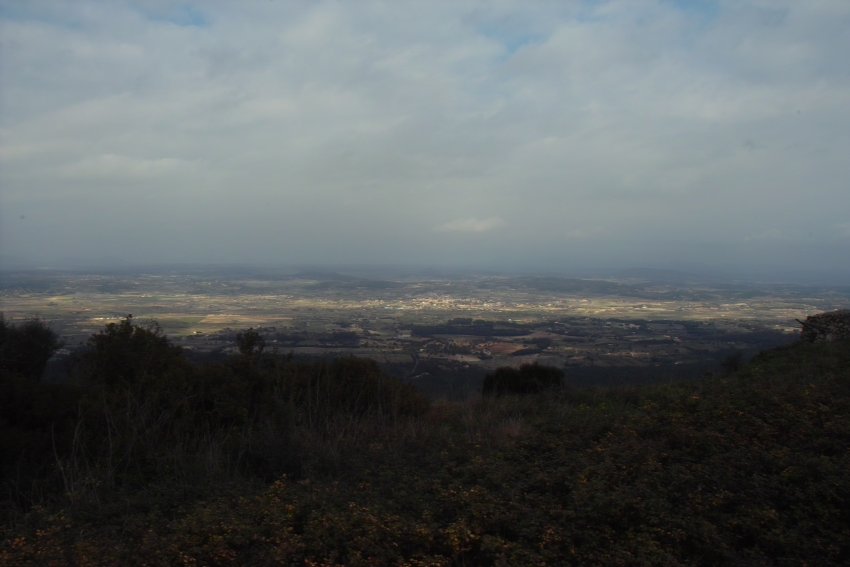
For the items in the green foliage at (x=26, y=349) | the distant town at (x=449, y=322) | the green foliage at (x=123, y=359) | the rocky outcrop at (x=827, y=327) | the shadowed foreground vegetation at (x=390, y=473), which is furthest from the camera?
the distant town at (x=449, y=322)

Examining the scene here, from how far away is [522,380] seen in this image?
12172mm

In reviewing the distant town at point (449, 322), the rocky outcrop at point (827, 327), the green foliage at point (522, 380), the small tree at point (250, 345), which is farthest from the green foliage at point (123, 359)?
the rocky outcrop at point (827, 327)

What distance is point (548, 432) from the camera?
6.20m

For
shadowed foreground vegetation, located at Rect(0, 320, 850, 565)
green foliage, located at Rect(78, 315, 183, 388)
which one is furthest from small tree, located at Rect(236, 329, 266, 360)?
green foliage, located at Rect(78, 315, 183, 388)

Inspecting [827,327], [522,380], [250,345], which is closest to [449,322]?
[522,380]

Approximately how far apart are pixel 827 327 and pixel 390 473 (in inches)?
523

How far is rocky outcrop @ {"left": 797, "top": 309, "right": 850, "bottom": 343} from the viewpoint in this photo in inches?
524

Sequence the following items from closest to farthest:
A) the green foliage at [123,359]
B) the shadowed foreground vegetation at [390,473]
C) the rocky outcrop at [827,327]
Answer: the shadowed foreground vegetation at [390,473]
the green foliage at [123,359]
the rocky outcrop at [827,327]

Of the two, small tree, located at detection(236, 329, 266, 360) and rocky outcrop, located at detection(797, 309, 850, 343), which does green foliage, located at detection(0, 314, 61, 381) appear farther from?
rocky outcrop, located at detection(797, 309, 850, 343)

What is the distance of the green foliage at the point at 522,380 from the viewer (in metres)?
11.8

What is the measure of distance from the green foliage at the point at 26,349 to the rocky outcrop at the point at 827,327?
15.3 meters

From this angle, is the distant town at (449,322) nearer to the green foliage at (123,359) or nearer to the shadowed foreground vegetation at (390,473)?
the green foliage at (123,359)

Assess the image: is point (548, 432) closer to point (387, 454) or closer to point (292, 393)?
point (387, 454)

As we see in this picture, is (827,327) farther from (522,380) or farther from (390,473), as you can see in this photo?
(390,473)
